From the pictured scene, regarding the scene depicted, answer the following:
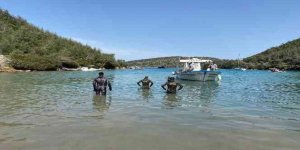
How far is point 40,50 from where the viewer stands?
453 feet

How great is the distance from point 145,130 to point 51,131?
3221mm

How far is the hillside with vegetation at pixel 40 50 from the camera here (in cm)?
10800

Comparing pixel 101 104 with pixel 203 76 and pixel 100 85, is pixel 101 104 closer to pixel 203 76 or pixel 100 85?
pixel 100 85

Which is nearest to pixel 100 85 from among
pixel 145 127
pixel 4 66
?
pixel 145 127

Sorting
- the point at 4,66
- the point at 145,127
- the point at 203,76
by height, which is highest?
the point at 4,66

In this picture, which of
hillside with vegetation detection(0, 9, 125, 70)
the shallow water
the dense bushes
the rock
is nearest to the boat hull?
the shallow water

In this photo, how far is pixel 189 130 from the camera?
1317 cm

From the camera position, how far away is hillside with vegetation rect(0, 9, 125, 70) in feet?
354

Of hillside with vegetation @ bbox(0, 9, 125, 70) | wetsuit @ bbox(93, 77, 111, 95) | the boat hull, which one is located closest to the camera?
wetsuit @ bbox(93, 77, 111, 95)

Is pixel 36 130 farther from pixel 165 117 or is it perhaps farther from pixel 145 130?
pixel 165 117

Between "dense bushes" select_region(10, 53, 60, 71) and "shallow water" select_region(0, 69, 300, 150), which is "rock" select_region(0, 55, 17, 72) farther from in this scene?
"shallow water" select_region(0, 69, 300, 150)

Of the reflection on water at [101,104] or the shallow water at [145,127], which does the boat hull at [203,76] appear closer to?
the reflection on water at [101,104]

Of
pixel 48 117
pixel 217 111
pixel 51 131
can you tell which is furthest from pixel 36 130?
pixel 217 111

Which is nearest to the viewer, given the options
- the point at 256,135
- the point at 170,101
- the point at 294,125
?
the point at 256,135
